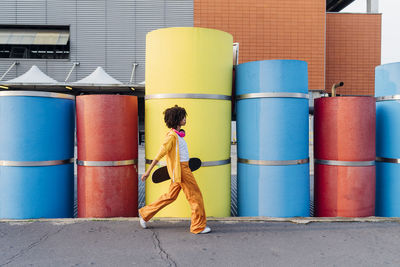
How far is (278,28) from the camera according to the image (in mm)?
22531

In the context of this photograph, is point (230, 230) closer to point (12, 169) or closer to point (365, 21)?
point (12, 169)

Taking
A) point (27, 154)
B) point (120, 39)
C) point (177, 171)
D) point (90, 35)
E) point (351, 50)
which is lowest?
point (177, 171)

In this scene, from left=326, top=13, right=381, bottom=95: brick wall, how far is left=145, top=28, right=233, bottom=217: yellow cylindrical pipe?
22.2 m

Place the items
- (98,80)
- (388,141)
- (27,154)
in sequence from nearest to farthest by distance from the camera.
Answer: (27,154), (388,141), (98,80)

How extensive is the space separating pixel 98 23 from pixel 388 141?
21063mm

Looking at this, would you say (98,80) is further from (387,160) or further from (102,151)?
(387,160)

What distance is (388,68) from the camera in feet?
15.7

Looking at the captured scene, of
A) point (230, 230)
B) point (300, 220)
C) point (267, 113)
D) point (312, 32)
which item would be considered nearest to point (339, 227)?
point (300, 220)

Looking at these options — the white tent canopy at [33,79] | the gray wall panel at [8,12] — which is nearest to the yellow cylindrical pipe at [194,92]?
the white tent canopy at [33,79]

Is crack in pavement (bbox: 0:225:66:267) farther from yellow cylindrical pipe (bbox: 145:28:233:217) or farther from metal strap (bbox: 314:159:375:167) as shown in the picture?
metal strap (bbox: 314:159:375:167)

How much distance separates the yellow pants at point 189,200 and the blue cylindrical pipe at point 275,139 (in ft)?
3.22

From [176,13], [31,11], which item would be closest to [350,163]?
[176,13]

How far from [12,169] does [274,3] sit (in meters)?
21.7

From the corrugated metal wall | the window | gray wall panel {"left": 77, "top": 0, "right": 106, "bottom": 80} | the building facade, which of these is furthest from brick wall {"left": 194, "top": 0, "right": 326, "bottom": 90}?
the window
